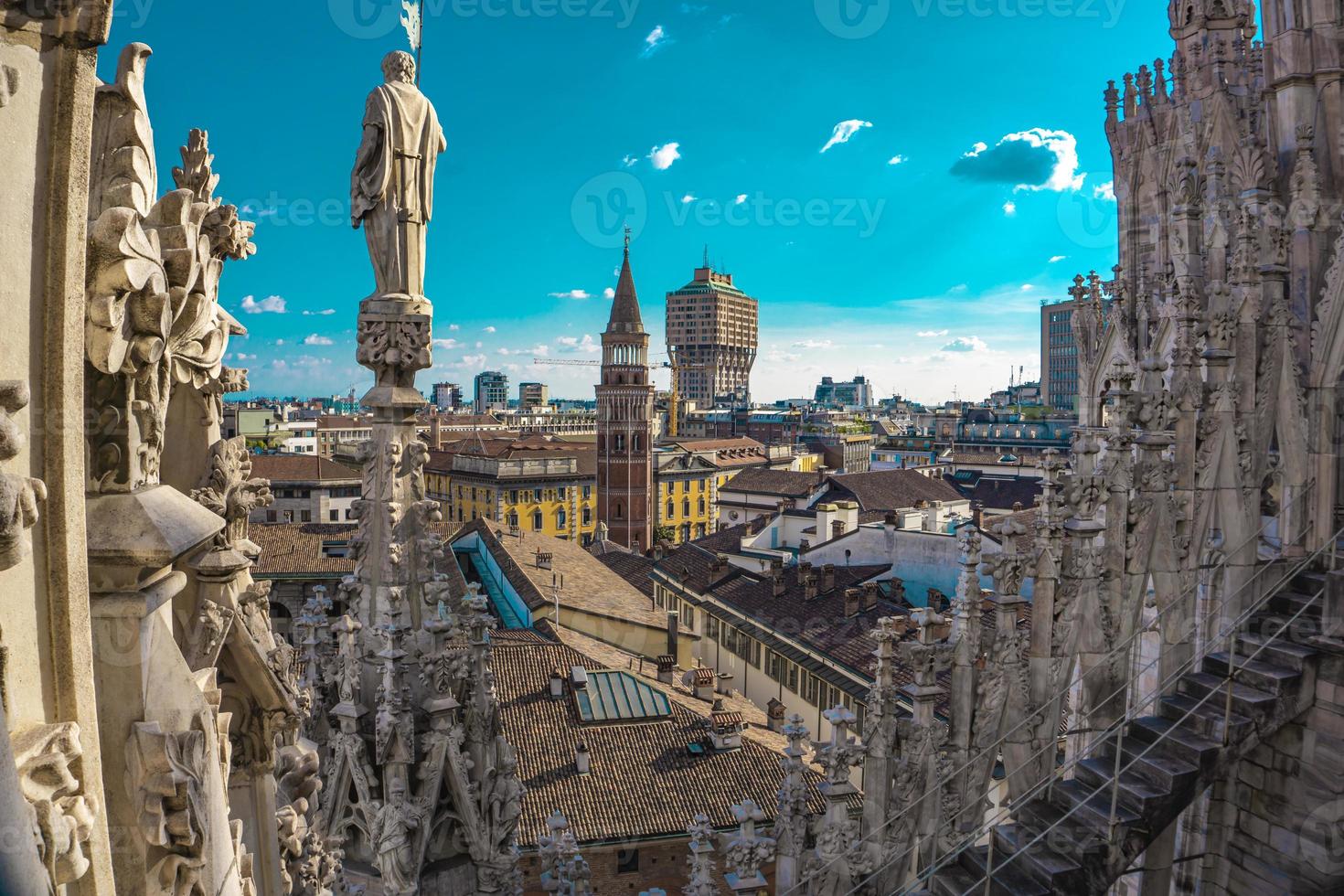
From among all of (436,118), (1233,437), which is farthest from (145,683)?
(1233,437)


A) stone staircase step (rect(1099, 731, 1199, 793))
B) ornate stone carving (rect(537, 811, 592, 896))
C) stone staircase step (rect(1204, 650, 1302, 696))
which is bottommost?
ornate stone carving (rect(537, 811, 592, 896))

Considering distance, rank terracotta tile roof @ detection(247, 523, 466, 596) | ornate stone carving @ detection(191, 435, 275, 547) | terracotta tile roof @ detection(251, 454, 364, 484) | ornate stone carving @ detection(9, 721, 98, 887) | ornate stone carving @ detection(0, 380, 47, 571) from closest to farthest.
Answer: ornate stone carving @ detection(0, 380, 47, 571), ornate stone carving @ detection(9, 721, 98, 887), ornate stone carving @ detection(191, 435, 275, 547), terracotta tile roof @ detection(247, 523, 466, 596), terracotta tile roof @ detection(251, 454, 364, 484)

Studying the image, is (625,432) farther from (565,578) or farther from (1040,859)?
(1040,859)

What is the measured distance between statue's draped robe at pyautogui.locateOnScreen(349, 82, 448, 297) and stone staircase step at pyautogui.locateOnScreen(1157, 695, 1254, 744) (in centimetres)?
683

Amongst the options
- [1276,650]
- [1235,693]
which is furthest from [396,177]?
[1276,650]

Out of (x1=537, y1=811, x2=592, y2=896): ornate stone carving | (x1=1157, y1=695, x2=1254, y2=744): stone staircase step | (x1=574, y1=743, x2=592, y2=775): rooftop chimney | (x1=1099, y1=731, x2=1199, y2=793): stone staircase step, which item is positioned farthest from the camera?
(x1=574, y1=743, x2=592, y2=775): rooftop chimney

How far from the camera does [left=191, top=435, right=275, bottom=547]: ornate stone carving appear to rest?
4254mm

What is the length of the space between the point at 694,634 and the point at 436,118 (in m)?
33.1

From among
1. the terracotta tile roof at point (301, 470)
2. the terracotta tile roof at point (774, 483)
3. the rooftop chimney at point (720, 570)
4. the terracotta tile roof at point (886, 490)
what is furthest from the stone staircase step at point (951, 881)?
the terracotta tile roof at point (301, 470)

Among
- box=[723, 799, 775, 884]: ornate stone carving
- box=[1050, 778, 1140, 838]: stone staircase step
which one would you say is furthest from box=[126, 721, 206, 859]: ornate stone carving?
box=[1050, 778, 1140, 838]: stone staircase step

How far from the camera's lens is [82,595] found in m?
2.53

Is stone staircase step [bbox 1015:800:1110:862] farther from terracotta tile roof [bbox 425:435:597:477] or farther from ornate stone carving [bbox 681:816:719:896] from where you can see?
terracotta tile roof [bbox 425:435:597:477]

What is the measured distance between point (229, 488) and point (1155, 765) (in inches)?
266

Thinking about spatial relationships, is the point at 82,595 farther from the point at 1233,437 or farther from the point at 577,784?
the point at 577,784
